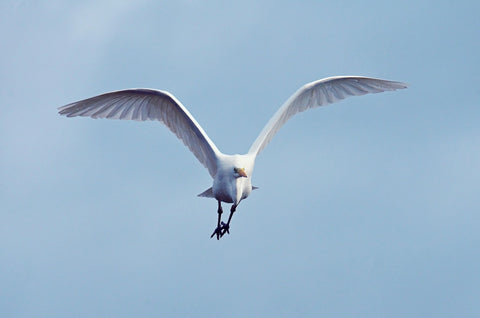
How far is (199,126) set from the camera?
2394cm

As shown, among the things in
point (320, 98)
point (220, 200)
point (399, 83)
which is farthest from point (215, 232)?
point (399, 83)

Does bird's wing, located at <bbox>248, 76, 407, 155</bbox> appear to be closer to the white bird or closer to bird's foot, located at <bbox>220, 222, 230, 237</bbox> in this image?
the white bird

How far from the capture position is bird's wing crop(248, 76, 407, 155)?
24.8 meters

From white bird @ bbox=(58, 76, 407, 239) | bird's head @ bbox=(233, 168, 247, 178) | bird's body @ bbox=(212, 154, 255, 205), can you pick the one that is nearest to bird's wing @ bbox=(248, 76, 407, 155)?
white bird @ bbox=(58, 76, 407, 239)

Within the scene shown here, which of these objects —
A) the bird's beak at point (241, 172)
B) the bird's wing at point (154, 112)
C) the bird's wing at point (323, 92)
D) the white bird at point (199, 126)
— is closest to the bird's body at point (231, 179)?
the white bird at point (199, 126)

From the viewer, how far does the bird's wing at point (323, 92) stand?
24.8m

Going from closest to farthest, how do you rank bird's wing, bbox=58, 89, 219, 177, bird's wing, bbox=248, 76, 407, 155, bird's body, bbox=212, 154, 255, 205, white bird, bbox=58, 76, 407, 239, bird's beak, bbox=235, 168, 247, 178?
bird's beak, bbox=235, 168, 247, 178
bird's body, bbox=212, 154, 255, 205
white bird, bbox=58, 76, 407, 239
bird's wing, bbox=58, 89, 219, 177
bird's wing, bbox=248, 76, 407, 155

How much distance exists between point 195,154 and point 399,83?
793 centimetres

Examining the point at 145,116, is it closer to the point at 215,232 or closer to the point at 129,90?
the point at 129,90

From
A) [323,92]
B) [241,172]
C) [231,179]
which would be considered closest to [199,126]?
[231,179]

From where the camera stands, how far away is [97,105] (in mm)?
24406

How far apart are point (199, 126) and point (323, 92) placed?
518cm

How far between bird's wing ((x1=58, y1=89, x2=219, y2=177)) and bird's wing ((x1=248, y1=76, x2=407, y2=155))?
176 centimetres

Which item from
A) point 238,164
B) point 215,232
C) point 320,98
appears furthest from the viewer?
point 320,98
